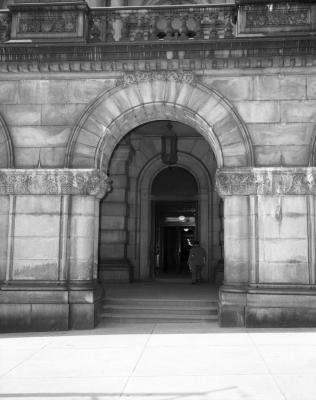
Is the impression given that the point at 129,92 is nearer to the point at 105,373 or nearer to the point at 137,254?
the point at 105,373

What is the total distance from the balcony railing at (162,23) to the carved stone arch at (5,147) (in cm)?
309

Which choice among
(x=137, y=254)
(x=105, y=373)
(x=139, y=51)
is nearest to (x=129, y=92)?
(x=139, y=51)

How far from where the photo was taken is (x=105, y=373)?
705cm

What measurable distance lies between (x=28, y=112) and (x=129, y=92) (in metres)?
2.55

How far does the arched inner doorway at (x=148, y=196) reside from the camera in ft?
57.5

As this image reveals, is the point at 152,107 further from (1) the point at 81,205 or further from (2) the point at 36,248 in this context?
(2) the point at 36,248

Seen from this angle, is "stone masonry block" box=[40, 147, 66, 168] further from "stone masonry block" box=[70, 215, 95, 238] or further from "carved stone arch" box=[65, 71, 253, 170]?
"stone masonry block" box=[70, 215, 95, 238]

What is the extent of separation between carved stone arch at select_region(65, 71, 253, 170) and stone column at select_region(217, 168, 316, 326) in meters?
1.04

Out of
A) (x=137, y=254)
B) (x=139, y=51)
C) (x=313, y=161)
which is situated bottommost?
(x=137, y=254)

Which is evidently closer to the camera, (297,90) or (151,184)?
(297,90)

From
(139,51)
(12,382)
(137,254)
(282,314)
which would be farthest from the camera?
(137,254)

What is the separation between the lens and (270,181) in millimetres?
10844

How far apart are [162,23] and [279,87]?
10.9 ft

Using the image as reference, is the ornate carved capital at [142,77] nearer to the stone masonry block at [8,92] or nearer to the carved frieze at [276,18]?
the carved frieze at [276,18]
